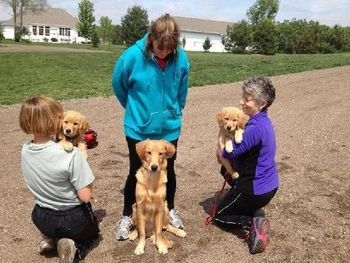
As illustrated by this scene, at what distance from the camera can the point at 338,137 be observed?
9453mm

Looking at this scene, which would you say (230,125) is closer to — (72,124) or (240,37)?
(72,124)

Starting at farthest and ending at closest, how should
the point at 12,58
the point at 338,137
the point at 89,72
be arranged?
the point at 12,58 → the point at 89,72 → the point at 338,137

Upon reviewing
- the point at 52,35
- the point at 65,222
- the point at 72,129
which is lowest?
the point at 52,35

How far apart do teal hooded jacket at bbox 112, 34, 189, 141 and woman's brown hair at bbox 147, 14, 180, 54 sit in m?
0.19

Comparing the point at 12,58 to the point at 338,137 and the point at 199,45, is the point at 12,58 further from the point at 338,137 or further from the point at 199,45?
the point at 199,45

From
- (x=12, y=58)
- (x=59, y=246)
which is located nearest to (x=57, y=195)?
(x=59, y=246)

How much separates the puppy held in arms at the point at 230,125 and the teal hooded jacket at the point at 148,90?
18.8 inches

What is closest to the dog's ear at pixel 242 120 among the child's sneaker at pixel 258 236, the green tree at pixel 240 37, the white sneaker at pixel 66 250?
the child's sneaker at pixel 258 236

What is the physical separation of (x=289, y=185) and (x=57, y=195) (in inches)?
141

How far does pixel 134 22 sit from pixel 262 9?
50361 mm

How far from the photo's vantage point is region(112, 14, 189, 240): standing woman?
464cm

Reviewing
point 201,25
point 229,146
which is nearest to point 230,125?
point 229,146

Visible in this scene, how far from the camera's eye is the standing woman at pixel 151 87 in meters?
4.64

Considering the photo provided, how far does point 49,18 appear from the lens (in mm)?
94688
